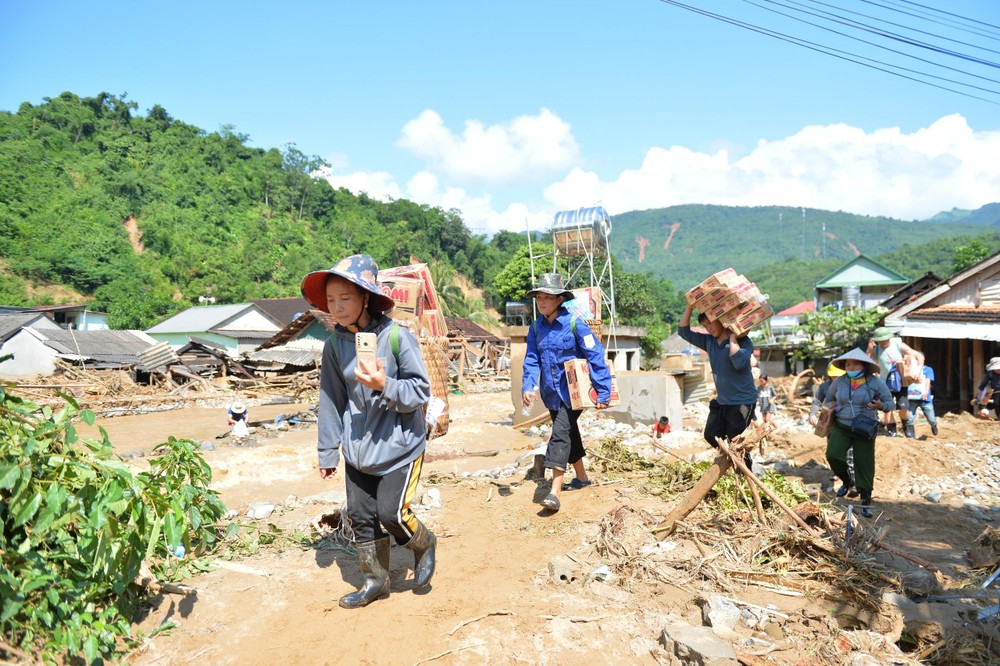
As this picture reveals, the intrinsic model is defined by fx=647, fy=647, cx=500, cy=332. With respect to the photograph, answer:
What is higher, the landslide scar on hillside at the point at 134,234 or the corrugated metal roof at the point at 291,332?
the landslide scar on hillside at the point at 134,234

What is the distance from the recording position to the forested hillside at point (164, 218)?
1874 inches

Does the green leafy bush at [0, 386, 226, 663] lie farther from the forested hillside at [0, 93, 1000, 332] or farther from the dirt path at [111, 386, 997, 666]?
the forested hillside at [0, 93, 1000, 332]

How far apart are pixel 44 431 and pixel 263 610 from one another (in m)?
1.50

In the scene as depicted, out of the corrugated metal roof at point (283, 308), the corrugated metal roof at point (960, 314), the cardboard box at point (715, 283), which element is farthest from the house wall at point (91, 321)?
the cardboard box at point (715, 283)

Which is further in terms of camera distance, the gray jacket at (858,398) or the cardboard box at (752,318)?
the gray jacket at (858,398)

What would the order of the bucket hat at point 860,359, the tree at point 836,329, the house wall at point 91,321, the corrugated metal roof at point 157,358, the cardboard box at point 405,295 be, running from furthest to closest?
the house wall at point 91,321, the corrugated metal roof at point 157,358, the tree at point 836,329, the cardboard box at point 405,295, the bucket hat at point 860,359

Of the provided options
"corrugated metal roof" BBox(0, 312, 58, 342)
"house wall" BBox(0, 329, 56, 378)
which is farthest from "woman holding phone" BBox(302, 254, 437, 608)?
"corrugated metal roof" BBox(0, 312, 58, 342)

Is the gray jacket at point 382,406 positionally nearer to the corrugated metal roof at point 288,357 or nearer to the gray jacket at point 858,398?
the gray jacket at point 858,398

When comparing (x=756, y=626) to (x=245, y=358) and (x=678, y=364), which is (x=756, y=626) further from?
(x=245, y=358)

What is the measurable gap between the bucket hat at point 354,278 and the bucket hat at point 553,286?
1.90 m

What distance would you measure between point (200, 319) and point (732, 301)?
133 ft

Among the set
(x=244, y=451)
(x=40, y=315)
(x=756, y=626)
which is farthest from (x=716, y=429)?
(x=40, y=315)

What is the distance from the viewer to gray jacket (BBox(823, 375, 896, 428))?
20.1 feet

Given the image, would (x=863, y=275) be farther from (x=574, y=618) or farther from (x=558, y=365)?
(x=574, y=618)
